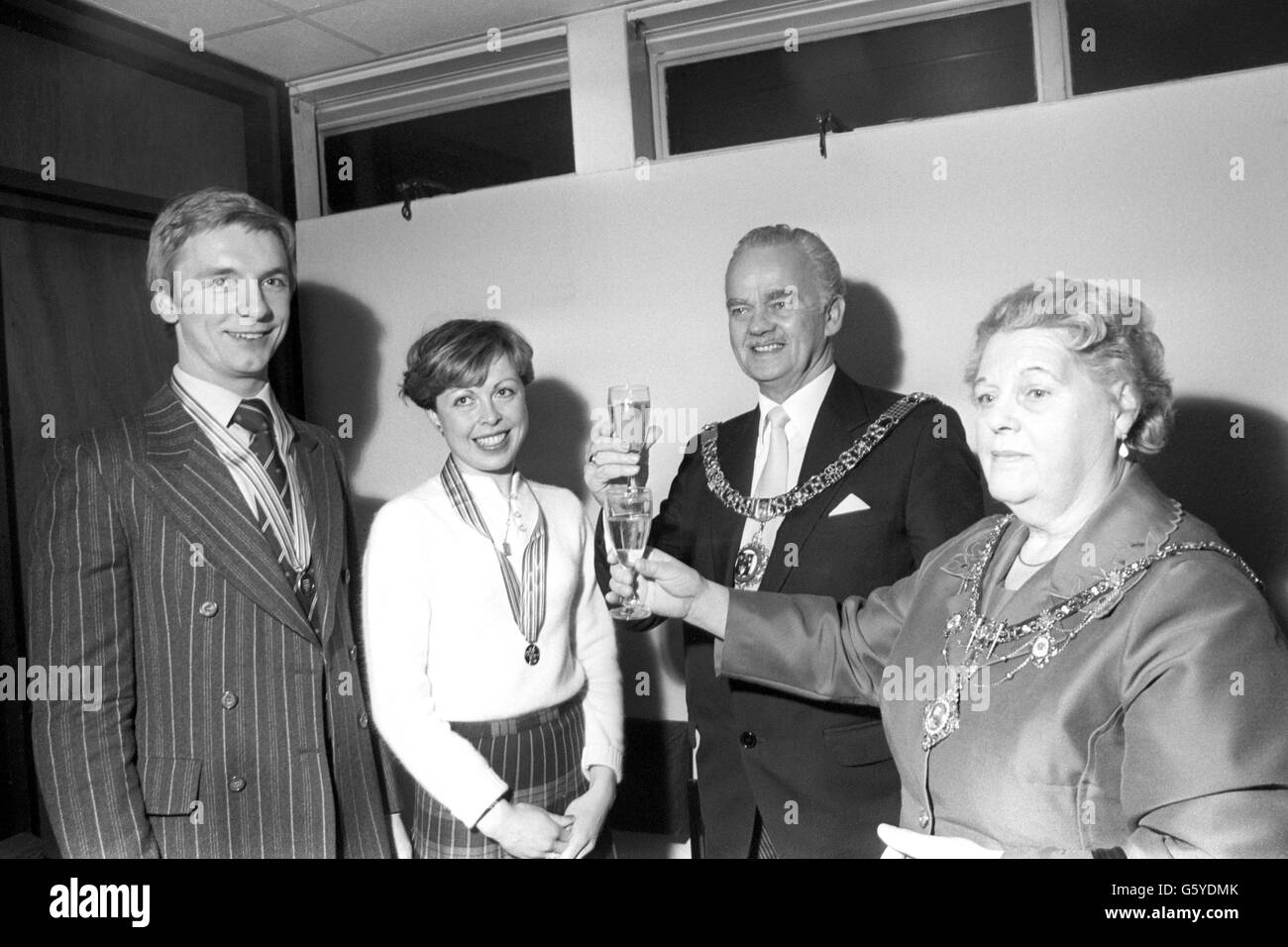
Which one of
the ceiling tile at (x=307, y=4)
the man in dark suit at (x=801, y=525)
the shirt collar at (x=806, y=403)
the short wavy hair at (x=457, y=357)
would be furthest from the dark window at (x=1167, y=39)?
the ceiling tile at (x=307, y=4)

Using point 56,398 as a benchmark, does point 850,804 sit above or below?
below

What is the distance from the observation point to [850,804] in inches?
62.1

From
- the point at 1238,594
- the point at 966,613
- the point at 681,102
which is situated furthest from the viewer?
the point at 681,102

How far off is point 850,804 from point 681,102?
1491 mm

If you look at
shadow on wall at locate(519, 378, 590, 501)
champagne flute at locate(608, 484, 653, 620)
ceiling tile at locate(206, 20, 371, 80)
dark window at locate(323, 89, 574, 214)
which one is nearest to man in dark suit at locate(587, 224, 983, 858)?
champagne flute at locate(608, 484, 653, 620)

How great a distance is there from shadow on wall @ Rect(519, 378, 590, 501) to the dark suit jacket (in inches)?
17.9

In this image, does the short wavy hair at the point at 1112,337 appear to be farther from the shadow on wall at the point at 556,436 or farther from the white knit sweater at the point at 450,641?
the shadow on wall at the point at 556,436

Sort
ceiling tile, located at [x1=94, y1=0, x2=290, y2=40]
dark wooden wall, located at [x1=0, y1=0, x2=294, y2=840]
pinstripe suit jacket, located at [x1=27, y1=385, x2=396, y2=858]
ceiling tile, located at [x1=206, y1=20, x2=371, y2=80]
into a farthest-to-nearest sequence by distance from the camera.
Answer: ceiling tile, located at [x1=206, y1=20, x2=371, y2=80] < ceiling tile, located at [x1=94, y1=0, x2=290, y2=40] < dark wooden wall, located at [x1=0, y1=0, x2=294, y2=840] < pinstripe suit jacket, located at [x1=27, y1=385, x2=396, y2=858]

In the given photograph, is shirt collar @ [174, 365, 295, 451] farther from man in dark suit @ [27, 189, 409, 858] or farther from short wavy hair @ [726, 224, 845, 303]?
short wavy hair @ [726, 224, 845, 303]

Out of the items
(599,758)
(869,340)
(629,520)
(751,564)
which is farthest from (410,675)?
(869,340)

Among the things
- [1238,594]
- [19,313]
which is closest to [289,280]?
[19,313]

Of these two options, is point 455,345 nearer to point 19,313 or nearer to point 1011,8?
point 19,313

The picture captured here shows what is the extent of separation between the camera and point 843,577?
1.59 meters

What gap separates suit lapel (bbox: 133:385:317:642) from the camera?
1.45 m
